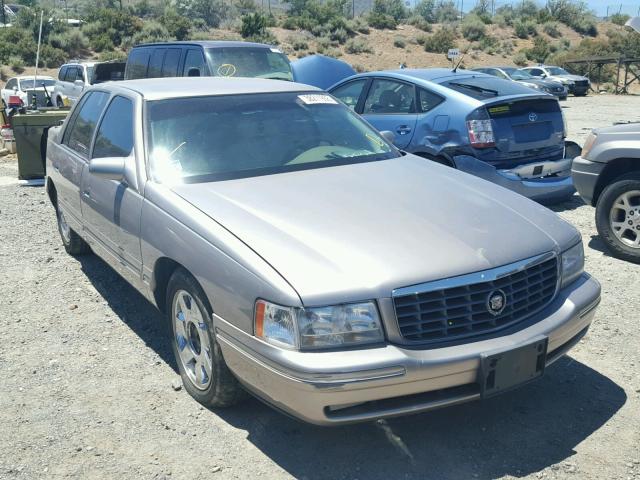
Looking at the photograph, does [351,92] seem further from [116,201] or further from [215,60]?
[116,201]

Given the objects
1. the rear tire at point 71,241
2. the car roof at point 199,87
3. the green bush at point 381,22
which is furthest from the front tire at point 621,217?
the green bush at point 381,22

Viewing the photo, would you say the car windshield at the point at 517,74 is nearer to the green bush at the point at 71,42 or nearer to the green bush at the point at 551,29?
the green bush at the point at 71,42

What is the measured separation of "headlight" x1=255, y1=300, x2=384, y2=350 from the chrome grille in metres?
Answer: 0.13

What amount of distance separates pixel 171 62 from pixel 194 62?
66 centimetres

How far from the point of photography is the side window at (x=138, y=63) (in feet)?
39.1

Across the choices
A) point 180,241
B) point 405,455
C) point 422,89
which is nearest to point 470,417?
point 405,455

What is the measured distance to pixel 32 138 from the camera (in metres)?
9.72

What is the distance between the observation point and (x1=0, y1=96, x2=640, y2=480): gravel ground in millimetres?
3318

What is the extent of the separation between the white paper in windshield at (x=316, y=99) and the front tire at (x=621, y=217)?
263 centimetres

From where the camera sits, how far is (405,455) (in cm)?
338

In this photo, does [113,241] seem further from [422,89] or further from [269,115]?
[422,89]

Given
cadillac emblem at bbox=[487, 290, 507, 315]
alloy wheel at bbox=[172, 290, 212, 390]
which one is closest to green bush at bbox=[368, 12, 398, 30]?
alloy wheel at bbox=[172, 290, 212, 390]

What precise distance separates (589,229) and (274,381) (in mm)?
4917

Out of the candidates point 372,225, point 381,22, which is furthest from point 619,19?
point 372,225
